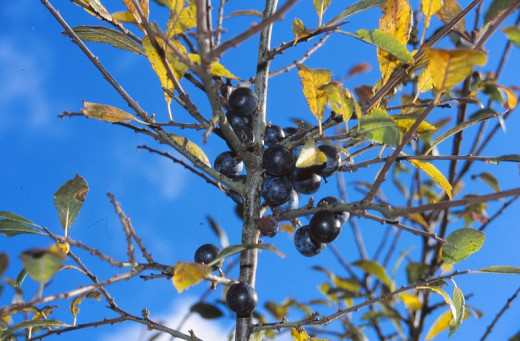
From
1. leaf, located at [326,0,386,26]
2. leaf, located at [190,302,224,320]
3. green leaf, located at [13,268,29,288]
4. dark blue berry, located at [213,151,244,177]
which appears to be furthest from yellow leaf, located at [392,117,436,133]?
leaf, located at [190,302,224,320]

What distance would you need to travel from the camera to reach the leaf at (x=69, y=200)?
940mm

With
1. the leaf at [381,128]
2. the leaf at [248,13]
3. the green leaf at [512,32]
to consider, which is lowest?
the leaf at [381,128]

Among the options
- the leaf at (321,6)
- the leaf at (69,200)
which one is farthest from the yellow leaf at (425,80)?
the leaf at (69,200)

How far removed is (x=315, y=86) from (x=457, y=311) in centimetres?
48

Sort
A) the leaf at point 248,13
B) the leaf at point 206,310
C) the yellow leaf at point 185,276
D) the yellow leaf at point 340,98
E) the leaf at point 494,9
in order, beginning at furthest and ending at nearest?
the leaf at point 206,310 < the leaf at point 248,13 < the leaf at point 494,9 < the yellow leaf at point 340,98 < the yellow leaf at point 185,276

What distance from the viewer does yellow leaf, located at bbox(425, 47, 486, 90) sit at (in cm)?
59

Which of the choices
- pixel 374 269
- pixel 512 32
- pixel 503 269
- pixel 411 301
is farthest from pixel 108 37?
pixel 411 301

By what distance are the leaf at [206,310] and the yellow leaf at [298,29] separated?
3.13 feet

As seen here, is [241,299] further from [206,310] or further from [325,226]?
[206,310]

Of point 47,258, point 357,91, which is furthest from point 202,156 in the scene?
point 357,91

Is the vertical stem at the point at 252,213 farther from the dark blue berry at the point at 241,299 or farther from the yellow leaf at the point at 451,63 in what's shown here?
the yellow leaf at the point at 451,63

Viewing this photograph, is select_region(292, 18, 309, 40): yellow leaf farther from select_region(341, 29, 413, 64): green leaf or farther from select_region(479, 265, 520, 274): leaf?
A: select_region(479, 265, 520, 274): leaf

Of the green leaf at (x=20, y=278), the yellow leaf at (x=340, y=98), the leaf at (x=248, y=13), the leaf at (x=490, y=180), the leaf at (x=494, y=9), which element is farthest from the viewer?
→ the leaf at (x=490, y=180)

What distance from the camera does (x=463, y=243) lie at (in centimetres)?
90
